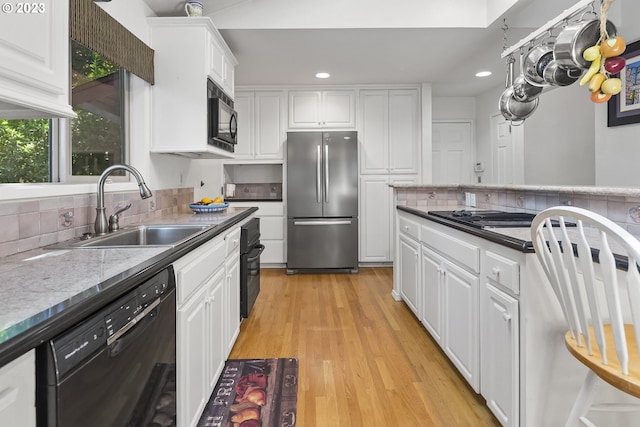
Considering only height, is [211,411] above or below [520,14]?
below

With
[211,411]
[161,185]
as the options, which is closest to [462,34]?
[161,185]

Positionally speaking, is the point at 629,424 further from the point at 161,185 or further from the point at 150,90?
the point at 150,90

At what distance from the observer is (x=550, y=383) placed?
1.34 metres

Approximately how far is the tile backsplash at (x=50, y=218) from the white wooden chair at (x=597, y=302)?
6.06ft

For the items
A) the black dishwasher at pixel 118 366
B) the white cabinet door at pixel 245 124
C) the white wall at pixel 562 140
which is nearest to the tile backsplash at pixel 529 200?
the white wall at pixel 562 140

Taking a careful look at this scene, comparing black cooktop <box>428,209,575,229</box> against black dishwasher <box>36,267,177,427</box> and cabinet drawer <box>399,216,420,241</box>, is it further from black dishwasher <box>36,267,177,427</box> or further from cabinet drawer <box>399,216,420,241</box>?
black dishwasher <box>36,267,177,427</box>

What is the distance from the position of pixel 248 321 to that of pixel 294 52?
2632 mm

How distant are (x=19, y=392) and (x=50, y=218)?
3.90ft

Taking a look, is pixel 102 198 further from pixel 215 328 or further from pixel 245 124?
pixel 245 124

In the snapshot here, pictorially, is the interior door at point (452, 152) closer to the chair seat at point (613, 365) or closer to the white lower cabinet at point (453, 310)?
the white lower cabinet at point (453, 310)

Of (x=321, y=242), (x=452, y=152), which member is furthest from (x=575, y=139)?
(x=321, y=242)

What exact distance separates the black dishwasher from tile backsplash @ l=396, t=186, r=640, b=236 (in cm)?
185

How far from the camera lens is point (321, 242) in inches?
178

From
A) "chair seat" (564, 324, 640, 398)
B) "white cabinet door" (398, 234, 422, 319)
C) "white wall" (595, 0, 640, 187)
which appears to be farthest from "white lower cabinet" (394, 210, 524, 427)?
"white wall" (595, 0, 640, 187)
